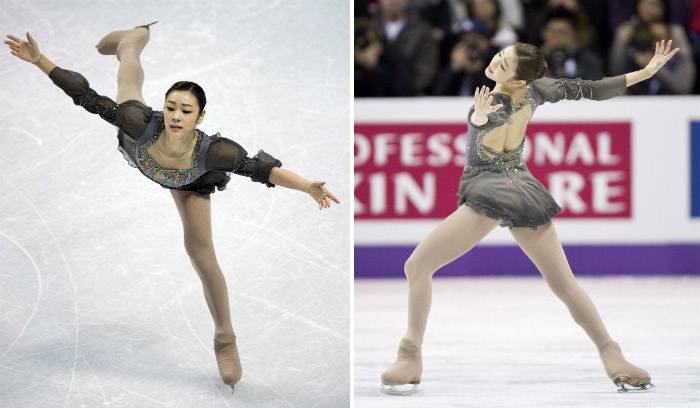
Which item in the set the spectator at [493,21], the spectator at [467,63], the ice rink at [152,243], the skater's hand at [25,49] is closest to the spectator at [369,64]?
the spectator at [467,63]

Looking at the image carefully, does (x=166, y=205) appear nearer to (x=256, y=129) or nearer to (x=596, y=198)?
(x=256, y=129)

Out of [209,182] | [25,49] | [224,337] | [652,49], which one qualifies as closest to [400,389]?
[224,337]

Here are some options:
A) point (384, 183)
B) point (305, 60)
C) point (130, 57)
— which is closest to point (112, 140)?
point (130, 57)

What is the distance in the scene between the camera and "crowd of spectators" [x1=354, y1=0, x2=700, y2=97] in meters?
7.54

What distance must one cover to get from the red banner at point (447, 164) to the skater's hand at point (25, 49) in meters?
3.50

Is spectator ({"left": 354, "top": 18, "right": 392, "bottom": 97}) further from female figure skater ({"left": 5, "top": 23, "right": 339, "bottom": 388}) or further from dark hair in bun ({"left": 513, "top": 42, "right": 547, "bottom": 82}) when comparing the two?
female figure skater ({"left": 5, "top": 23, "right": 339, "bottom": 388})

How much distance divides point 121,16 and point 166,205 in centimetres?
85

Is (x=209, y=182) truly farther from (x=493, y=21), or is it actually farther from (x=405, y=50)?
(x=493, y=21)

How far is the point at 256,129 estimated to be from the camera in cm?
469

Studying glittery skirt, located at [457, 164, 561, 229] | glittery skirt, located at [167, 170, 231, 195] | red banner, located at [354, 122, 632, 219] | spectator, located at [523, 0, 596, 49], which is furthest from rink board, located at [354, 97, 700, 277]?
glittery skirt, located at [167, 170, 231, 195]

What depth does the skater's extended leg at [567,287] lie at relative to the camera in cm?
477

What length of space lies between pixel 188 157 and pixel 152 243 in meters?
0.43

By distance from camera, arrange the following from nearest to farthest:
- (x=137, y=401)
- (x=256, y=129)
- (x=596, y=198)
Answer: (x=137, y=401), (x=256, y=129), (x=596, y=198)

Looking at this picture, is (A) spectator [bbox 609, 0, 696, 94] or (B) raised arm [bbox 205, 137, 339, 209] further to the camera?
(A) spectator [bbox 609, 0, 696, 94]
